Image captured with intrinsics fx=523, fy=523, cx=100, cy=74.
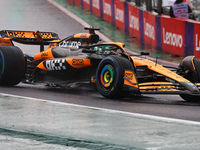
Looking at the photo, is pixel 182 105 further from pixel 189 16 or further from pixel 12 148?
pixel 189 16

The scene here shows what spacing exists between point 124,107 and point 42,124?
1.94 m

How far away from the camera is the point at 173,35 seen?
17203mm

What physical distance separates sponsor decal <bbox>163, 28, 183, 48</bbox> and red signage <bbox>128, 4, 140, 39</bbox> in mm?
3085

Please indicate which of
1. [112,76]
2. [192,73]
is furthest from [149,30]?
[112,76]

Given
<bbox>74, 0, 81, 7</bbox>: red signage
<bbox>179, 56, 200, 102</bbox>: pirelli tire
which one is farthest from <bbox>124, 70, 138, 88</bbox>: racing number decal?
<bbox>74, 0, 81, 7</bbox>: red signage

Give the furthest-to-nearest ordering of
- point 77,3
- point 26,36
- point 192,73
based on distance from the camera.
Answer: point 77,3 → point 26,36 → point 192,73

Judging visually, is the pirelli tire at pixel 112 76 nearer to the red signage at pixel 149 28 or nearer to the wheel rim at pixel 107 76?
the wheel rim at pixel 107 76

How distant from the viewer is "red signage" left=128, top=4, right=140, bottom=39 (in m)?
21.0

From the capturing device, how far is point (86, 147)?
15.8 ft

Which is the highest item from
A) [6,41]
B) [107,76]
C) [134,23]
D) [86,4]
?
[6,41]

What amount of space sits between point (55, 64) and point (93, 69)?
84 centimetres

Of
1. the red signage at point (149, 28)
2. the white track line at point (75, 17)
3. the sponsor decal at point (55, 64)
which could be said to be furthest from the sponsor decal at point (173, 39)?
the sponsor decal at point (55, 64)

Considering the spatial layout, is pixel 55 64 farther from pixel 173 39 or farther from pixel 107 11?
pixel 107 11

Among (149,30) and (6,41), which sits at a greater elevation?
→ (6,41)
